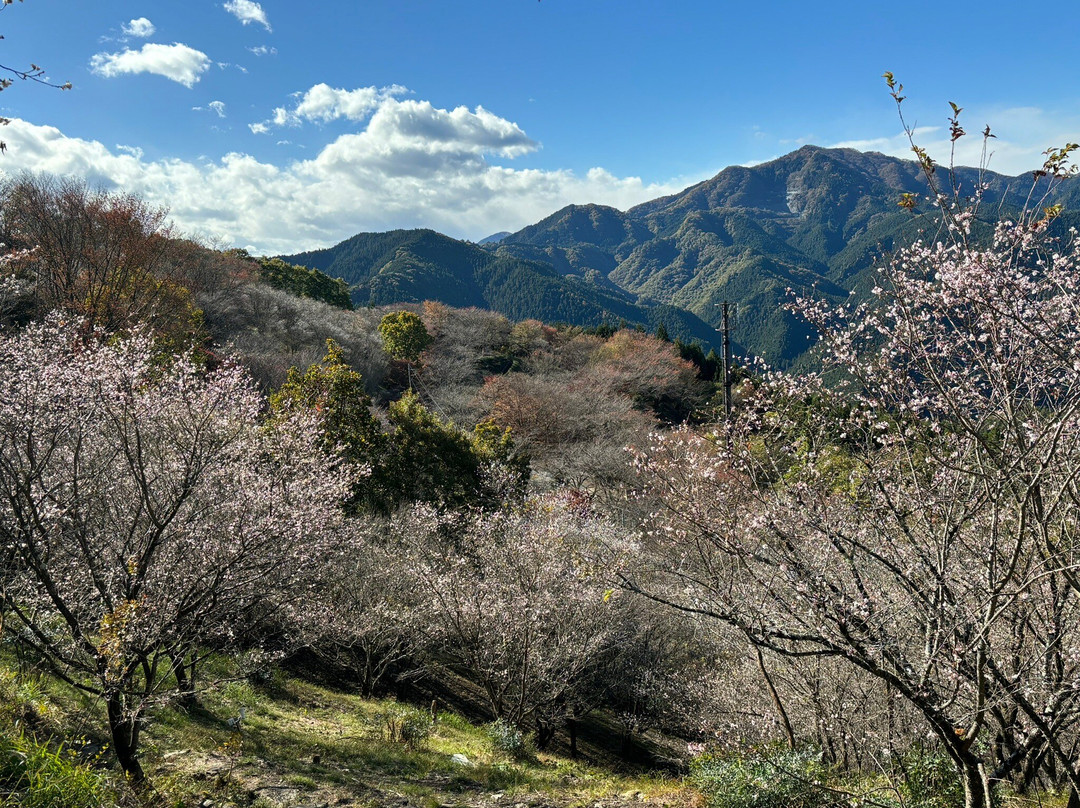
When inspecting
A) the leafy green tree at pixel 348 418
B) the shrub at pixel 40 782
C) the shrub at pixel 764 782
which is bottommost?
the shrub at pixel 764 782

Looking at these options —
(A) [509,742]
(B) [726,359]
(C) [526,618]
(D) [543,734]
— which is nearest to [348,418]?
(C) [526,618]

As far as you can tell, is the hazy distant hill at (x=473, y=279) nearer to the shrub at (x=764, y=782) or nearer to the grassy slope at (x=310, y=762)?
the grassy slope at (x=310, y=762)

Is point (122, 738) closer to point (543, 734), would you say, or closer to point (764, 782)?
point (764, 782)

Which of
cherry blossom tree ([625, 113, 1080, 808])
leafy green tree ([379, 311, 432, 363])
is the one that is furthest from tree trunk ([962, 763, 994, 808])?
leafy green tree ([379, 311, 432, 363])

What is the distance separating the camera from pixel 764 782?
6.16 metres

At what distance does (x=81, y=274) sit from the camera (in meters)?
22.2

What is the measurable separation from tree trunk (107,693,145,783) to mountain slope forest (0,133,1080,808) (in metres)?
0.03

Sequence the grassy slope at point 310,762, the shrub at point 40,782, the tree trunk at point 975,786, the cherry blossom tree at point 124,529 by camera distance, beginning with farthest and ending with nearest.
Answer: the grassy slope at point 310,762 → the cherry blossom tree at point 124,529 → the tree trunk at point 975,786 → the shrub at point 40,782

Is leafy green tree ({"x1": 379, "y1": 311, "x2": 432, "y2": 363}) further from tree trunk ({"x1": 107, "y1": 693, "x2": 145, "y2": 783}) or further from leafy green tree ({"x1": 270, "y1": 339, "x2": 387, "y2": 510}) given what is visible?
tree trunk ({"x1": 107, "y1": 693, "x2": 145, "y2": 783})

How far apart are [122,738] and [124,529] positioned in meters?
1.94

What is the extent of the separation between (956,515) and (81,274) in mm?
26902

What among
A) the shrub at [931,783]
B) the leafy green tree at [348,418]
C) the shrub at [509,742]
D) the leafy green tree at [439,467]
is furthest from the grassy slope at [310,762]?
the leafy green tree at [439,467]

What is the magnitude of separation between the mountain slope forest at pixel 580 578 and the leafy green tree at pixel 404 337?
17775 mm

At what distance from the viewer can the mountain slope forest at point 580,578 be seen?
4062 millimetres
